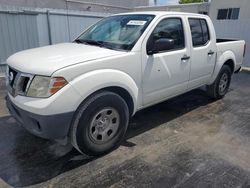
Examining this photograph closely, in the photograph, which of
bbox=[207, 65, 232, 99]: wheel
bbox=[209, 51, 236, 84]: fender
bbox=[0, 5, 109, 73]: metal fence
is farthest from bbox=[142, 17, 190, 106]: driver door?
bbox=[0, 5, 109, 73]: metal fence

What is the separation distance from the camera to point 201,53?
439 centimetres

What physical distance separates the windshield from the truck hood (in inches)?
9.4

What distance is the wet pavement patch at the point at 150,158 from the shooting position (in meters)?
2.71

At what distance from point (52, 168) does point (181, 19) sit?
A: 10.2ft

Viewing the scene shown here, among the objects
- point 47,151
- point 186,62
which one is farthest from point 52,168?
point 186,62

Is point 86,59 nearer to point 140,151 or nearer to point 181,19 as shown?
point 140,151

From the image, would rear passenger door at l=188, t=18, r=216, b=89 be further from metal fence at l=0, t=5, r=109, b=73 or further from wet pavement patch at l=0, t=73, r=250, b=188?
metal fence at l=0, t=5, r=109, b=73

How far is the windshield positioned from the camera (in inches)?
132

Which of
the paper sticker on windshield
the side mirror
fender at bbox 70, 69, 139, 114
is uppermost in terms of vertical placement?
the paper sticker on windshield

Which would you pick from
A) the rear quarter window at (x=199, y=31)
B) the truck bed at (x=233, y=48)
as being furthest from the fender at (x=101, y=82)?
the truck bed at (x=233, y=48)

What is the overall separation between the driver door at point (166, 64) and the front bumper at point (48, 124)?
4.32 feet

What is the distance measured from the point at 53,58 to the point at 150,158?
1.78 m

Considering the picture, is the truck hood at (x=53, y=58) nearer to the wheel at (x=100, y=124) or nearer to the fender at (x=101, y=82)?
the fender at (x=101, y=82)

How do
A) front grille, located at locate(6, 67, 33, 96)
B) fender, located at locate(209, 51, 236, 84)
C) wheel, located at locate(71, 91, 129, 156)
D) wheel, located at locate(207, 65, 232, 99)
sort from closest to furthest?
front grille, located at locate(6, 67, 33, 96), wheel, located at locate(71, 91, 129, 156), fender, located at locate(209, 51, 236, 84), wheel, located at locate(207, 65, 232, 99)
